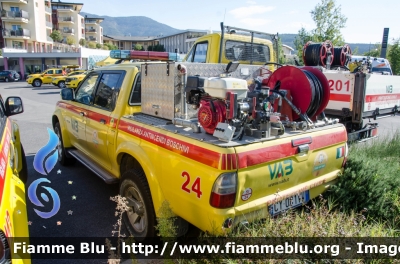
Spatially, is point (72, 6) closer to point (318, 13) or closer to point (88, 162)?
point (318, 13)

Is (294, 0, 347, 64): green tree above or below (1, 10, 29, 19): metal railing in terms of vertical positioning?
below

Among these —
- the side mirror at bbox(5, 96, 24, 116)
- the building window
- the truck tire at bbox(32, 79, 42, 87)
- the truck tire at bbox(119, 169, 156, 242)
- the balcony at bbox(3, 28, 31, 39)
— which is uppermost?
the balcony at bbox(3, 28, 31, 39)

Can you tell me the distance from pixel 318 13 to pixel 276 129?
64.5 feet

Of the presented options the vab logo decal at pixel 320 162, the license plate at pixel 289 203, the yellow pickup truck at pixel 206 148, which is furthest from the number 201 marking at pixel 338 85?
the license plate at pixel 289 203

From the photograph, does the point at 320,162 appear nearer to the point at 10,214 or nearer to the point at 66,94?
the point at 10,214

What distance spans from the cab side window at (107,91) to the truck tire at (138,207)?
114 cm

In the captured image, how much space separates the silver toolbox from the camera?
332 centimetres

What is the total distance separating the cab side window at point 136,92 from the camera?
3.91m

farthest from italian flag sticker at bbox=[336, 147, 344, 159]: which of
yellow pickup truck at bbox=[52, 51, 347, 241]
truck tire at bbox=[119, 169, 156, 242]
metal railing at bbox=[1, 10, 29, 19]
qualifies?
metal railing at bbox=[1, 10, 29, 19]

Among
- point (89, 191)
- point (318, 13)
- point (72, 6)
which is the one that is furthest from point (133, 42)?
point (89, 191)

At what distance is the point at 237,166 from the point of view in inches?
93.7

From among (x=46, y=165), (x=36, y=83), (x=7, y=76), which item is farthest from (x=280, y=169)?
(x=7, y=76)

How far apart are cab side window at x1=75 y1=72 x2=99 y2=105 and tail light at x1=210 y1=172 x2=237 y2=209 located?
2994mm

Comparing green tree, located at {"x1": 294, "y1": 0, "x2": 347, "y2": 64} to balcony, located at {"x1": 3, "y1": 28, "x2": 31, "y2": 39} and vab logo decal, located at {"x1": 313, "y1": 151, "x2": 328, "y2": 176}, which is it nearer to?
vab logo decal, located at {"x1": 313, "y1": 151, "x2": 328, "y2": 176}
